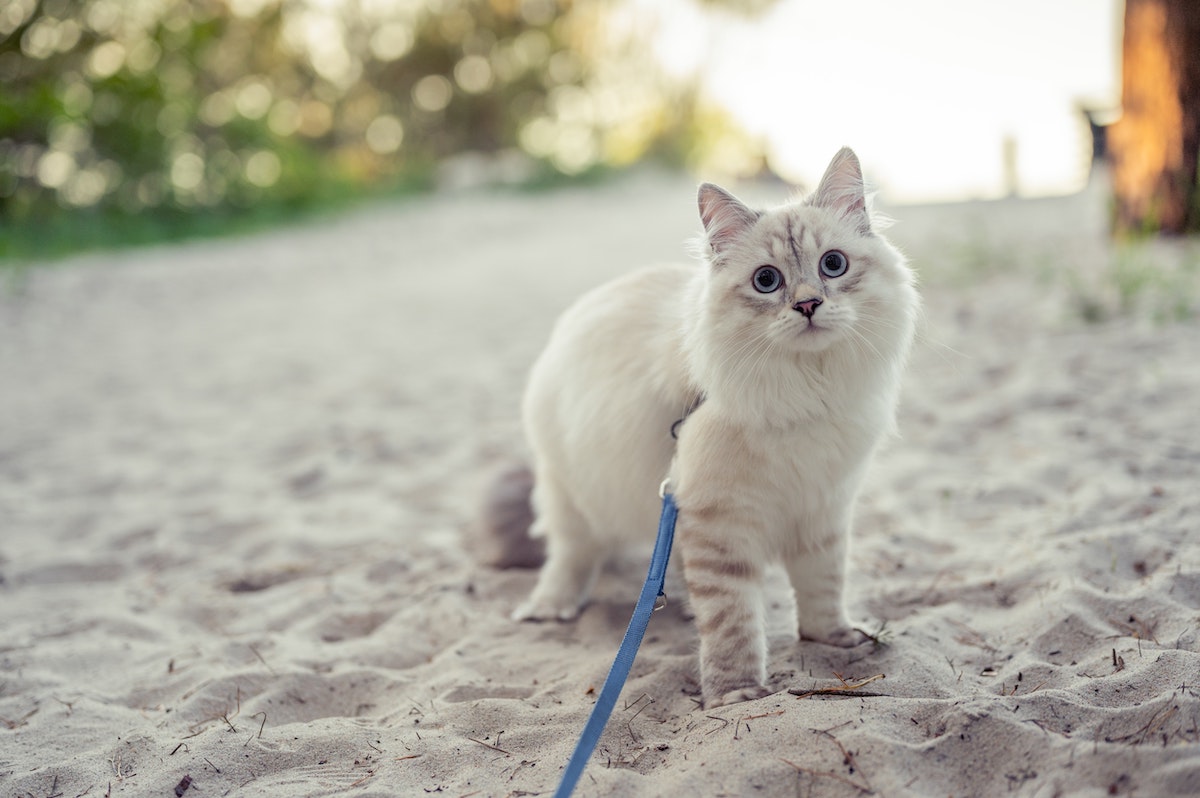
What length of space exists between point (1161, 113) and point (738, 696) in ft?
22.0

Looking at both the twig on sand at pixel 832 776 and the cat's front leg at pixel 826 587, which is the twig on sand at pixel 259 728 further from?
the cat's front leg at pixel 826 587

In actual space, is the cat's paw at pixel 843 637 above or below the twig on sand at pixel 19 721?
above

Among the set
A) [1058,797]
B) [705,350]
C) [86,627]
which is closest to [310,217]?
[86,627]

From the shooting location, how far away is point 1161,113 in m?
6.66

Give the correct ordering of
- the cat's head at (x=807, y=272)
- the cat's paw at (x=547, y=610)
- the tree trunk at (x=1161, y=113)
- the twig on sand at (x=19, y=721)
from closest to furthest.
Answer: the cat's head at (x=807, y=272)
the twig on sand at (x=19, y=721)
the cat's paw at (x=547, y=610)
the tree trunk at (x=1161, y=113)

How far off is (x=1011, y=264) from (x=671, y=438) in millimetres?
5556

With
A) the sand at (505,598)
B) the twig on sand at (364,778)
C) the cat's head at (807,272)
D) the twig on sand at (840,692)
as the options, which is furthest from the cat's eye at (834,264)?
the twig on sand at (364,778)

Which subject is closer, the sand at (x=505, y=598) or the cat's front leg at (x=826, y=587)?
the sand at (x=505, y=598)

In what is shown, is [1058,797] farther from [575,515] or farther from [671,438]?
[575,515]

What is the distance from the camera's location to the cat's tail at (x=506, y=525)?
10.8 ft

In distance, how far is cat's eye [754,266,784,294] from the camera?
2.11 meters

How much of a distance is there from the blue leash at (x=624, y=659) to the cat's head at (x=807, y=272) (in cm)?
52

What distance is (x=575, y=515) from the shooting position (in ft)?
9.39

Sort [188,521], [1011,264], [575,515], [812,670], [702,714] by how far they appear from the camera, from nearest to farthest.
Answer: [702,714], [812,670], [575,515], [188,521], [1011,264]
